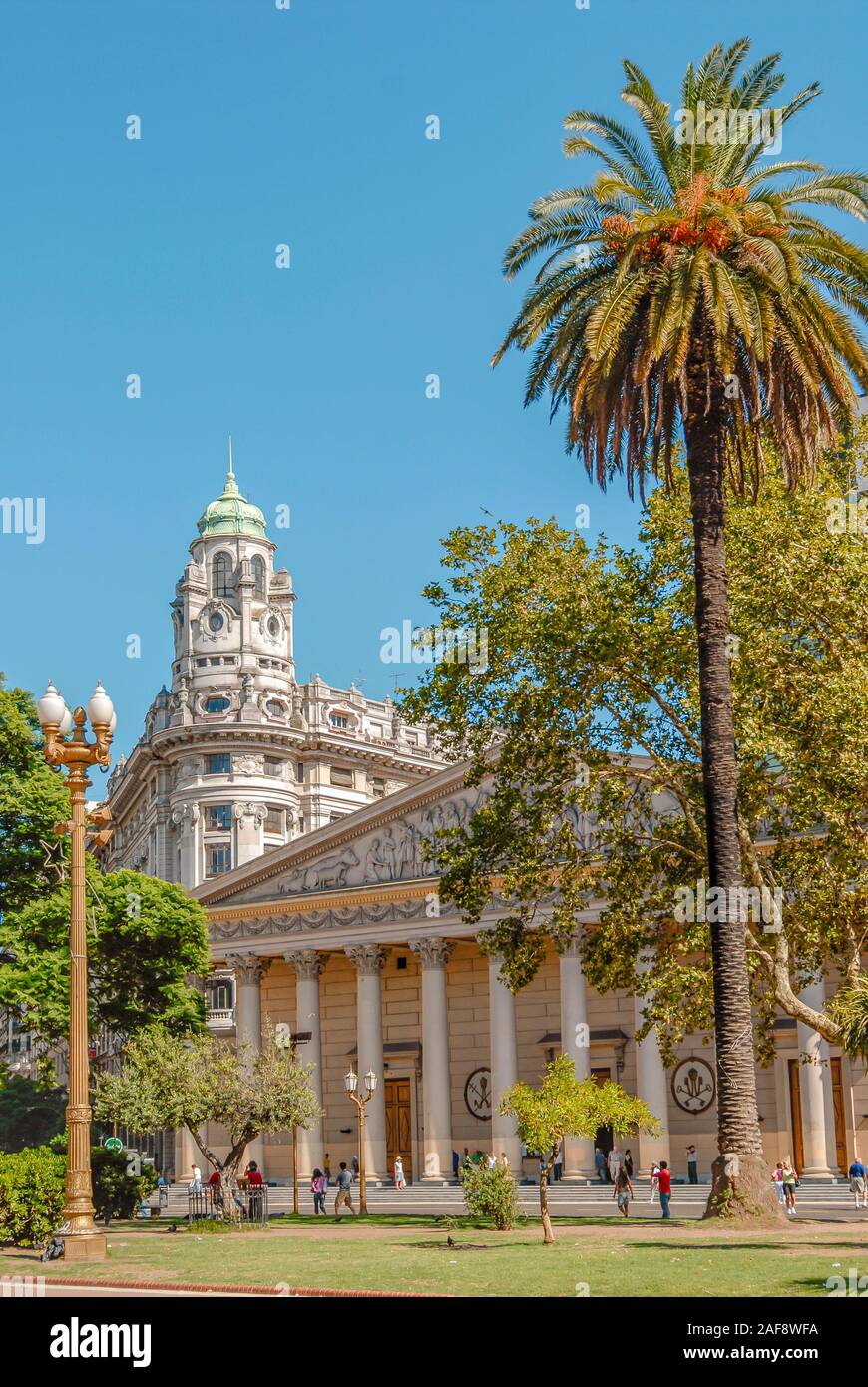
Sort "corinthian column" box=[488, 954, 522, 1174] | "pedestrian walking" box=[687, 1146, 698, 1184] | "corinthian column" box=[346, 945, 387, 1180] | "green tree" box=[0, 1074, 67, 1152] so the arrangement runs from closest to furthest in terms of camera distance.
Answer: "pedestrian walking" box=[687, 1146, 698, 1184]
"corinthian column" box=[488, 954, 522, 1174]
"corinthian column" box=[346, 945, 387, 1180]
"green tree" box=[0, 1074, 67, 1152]

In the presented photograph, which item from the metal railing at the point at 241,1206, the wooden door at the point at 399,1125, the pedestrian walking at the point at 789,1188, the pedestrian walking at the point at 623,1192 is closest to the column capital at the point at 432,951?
the wooden door at the point at 399,1125

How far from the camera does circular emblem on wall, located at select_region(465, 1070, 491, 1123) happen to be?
211 feet

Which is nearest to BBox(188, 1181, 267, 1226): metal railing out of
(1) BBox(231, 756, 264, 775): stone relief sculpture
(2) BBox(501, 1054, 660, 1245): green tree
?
(2) BBox(501, 1054, 660, 1245): green tree

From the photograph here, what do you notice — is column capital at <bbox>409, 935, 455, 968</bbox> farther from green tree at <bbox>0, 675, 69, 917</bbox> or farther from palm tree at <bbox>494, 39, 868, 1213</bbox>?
palm tree at <bbox>494, 39, 868, 1213</bbox>

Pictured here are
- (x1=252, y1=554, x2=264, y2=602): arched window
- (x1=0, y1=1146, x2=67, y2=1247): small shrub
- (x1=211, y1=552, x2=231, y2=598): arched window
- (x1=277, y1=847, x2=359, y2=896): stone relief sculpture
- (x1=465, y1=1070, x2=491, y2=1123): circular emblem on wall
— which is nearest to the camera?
(x1=0, y1=1146, x2=67, y2=1247): small shrub

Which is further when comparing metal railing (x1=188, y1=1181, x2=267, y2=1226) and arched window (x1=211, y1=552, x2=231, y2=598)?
arched window (x1=211, y1=552, x2=231, y2=598)

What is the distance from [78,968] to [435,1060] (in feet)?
114

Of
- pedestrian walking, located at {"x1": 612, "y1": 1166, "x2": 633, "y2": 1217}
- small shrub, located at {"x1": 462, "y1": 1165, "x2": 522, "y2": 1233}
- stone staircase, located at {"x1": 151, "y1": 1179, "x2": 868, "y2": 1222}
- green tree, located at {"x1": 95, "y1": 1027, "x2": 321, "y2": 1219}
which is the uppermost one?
green tree, located at {"x1": 95, "y1": 1027, "x2": 321, "y2": 1219}

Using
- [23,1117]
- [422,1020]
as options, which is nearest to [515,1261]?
[422,1020]

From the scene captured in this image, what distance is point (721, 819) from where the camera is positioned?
29.8 m

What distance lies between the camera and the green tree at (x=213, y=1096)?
43344 millimetres

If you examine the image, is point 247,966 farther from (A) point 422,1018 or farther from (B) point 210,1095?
(B) point 210,1095
